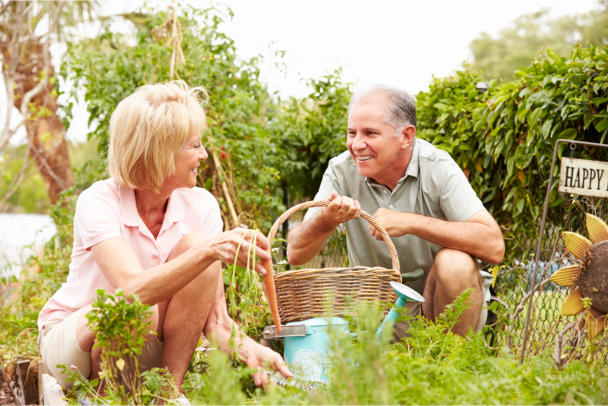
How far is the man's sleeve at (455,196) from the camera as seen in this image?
84.0 inches

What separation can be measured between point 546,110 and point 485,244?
0.68m

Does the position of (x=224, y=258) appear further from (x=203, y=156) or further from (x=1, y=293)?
(x=1, y=293)

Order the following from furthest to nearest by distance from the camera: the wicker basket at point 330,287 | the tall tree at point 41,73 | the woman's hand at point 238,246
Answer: the tall tree at point 41,73 → the wicker basket at point 330,287 → the woman's hand at point 238,246

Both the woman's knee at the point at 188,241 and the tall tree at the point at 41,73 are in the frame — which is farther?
the tall tree at the point at 41,73

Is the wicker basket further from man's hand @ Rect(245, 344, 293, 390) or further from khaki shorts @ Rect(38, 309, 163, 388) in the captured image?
khaki shorts @ Rect(38, 309, 163, 388)

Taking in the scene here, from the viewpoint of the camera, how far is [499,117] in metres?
2.57

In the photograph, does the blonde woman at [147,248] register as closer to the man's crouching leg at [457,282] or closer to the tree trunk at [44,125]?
the man's crouching leg at [457,282]

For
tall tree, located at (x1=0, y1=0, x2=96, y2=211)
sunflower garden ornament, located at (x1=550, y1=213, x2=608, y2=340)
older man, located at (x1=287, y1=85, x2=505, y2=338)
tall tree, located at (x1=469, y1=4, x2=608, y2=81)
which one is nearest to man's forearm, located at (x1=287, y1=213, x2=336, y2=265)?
older man, located at (x1=287, y1=85, x2=505, y2=338)

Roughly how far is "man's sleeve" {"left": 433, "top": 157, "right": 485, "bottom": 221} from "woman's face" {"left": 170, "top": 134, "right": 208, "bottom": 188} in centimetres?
102

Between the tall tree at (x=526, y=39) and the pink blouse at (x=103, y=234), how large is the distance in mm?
18171

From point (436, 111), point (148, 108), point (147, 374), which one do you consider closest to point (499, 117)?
point (436, 111)

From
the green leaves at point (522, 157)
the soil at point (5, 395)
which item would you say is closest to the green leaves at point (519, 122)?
the green leaves at point (522, 157)

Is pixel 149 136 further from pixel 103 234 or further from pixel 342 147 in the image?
pixel 342 147

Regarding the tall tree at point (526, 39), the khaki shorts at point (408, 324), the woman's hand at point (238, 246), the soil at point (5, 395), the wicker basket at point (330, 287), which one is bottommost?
the soil at point (5, 395)
